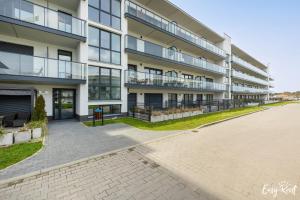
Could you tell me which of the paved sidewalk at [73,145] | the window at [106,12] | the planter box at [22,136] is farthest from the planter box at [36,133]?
the window at [106,12]

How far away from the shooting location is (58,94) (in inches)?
500

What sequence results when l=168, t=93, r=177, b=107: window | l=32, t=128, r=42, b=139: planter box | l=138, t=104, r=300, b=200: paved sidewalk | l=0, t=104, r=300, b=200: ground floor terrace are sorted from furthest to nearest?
l=168, t=93, r=177, b=107: window
l=32, t=128, r=42, b=139: planter box
l=138, t=104, r=300, b=200: paved sidewalk
l=0, t=104, r=300, b=200: ground floor terrace

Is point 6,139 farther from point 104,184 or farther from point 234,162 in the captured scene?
point 234,162

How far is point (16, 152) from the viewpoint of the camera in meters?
5.83

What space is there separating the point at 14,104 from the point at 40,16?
632 cm

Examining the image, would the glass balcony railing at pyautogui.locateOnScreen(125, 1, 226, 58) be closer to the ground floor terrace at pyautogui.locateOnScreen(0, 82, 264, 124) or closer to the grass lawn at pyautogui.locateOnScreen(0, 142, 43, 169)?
the ground floor terrace at pyautogui.locateOnScreen(0, 82, 264, 124)

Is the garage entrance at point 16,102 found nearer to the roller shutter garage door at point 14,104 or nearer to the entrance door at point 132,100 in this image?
the roller shutter garage door at point 14,104

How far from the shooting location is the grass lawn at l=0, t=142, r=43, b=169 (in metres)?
5.06

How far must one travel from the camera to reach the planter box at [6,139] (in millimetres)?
6648

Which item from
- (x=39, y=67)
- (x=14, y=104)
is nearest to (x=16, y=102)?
(x=14, y=104)

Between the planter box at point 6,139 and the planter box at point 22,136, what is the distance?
19 cm

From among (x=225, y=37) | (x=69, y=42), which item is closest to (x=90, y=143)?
(x=69, y=42)

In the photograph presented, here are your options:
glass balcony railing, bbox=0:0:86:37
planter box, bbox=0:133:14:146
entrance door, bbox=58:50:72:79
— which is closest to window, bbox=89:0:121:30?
glass balcony railing, bbox=0:0:86:37

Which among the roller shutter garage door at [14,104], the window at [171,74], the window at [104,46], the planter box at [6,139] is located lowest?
the planter box at [6,139]
